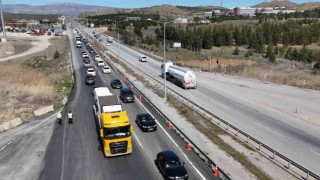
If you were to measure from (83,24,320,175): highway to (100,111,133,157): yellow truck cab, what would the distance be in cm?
1292

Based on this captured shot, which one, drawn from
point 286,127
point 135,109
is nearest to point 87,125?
point 135,109

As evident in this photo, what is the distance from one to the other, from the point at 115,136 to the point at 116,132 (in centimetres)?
34

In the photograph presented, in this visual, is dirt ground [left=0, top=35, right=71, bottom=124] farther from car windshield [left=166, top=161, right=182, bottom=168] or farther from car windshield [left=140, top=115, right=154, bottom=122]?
car windshield [left=166, top=161, right=182, bottom=168]

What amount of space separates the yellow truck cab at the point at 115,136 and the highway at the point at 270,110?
509 inches

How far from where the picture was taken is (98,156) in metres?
27.5

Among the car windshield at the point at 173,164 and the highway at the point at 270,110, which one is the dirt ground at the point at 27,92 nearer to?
the highway at the point at 270,110

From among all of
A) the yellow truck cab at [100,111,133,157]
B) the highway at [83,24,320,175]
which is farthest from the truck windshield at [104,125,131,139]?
the highway at [83,24,320,175]

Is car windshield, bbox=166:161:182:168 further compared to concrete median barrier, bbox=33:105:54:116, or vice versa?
concrete median barrier, bbox=33:105:54:116

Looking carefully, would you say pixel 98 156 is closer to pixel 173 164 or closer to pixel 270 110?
pixel 173 164

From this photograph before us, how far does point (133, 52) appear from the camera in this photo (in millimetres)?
110188

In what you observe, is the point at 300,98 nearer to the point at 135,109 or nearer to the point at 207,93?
the point at 207,93

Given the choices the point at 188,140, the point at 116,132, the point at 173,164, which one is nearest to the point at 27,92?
the point at 116,132

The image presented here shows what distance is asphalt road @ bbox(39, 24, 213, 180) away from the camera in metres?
24.3

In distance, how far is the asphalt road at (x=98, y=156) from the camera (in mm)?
24297
